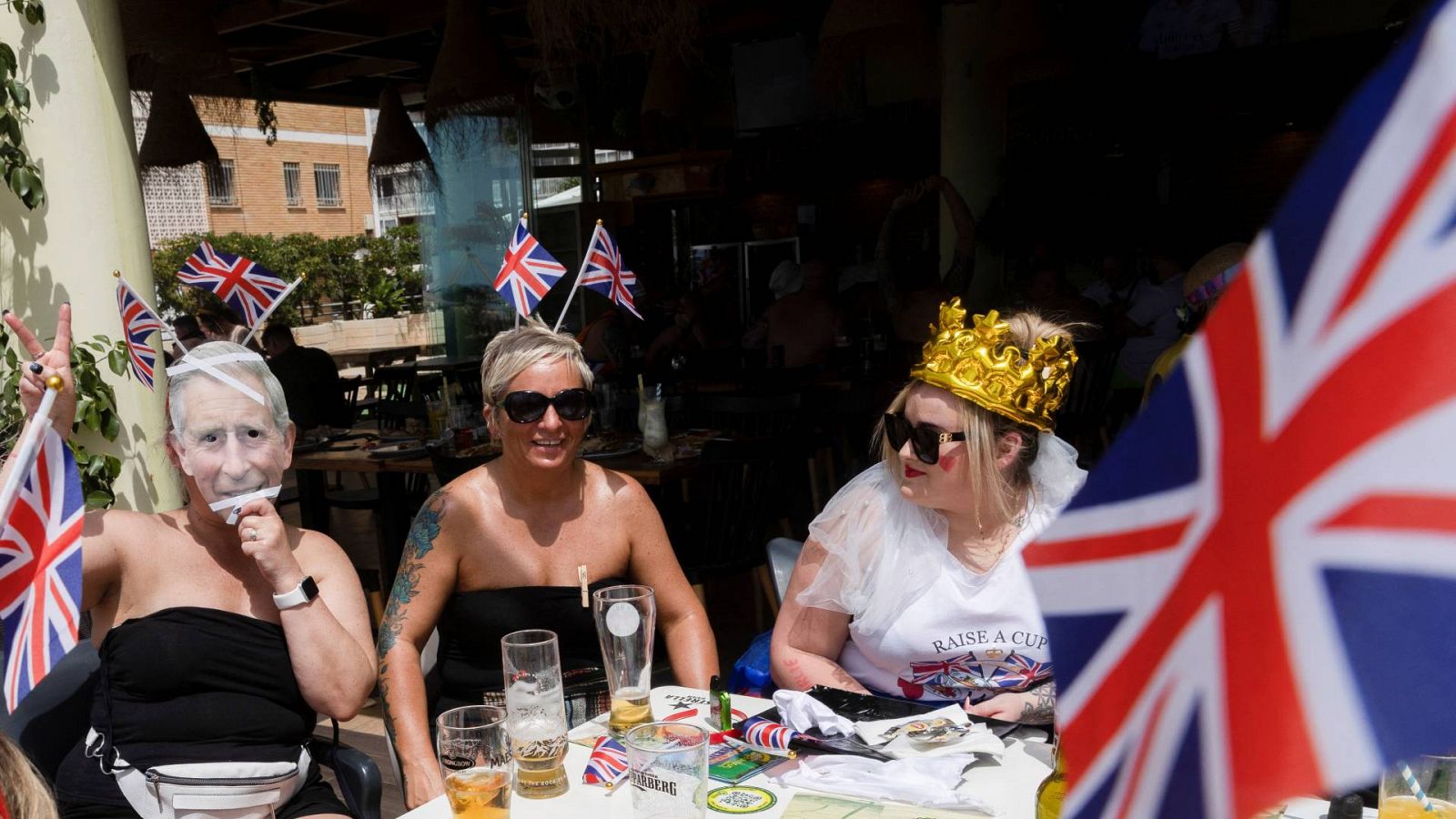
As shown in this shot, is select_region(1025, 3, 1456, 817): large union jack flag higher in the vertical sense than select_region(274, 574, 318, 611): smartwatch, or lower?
higher

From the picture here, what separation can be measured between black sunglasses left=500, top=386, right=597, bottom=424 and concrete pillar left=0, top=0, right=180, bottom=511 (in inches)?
61.1

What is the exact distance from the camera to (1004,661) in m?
2.40

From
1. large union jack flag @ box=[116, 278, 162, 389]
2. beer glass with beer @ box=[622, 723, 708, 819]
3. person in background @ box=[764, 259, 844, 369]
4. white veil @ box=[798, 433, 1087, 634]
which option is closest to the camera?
beer glass with beer @ box=[622, 723, 708, 819]

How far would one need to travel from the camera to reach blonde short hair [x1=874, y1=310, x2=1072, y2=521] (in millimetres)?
2484

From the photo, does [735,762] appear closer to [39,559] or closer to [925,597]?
[925,597]

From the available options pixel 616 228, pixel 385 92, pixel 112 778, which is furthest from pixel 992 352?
pixel 616 228

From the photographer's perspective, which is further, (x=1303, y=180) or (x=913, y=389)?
(x=913, y=389)

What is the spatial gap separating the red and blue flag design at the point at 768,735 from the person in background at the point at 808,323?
5.62 metres

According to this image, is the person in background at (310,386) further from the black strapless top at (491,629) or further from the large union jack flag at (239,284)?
the black strapless top at (491,629)

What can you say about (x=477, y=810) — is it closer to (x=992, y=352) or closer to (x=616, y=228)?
(x=992, y=352)

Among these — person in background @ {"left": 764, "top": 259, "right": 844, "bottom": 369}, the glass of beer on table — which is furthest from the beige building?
the glass of beer on table

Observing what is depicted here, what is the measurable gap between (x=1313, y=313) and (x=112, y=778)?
2.41 metres

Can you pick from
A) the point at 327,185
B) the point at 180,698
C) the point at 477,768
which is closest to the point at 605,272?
the point at 180,698

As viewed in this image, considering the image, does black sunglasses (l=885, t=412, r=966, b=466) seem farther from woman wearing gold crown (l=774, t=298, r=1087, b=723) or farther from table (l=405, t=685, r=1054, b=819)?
table (l=405, t=685, r=1054, b=819)
